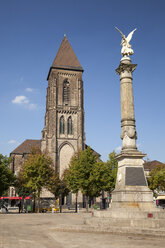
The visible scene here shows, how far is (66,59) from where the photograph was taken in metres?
70.1

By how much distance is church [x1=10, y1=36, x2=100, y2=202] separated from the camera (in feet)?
198

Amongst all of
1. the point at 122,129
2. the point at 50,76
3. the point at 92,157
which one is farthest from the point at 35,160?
the point at 50,76

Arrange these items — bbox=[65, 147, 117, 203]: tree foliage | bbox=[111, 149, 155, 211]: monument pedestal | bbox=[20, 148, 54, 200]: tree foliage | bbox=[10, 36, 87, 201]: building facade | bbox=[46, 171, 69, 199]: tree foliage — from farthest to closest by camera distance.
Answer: bbox=[10, 36, 87, 201]: building facade → bbox=[46, 171, 69, 199]: tree foliage → bbox=[65, 147, 117, 203]: tree foliage → bbox=[20, 148, 54, 200]: tree foliage → bbox=[111, 149, 155, 211]: monument pedestal

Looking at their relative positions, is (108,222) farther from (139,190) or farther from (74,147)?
(74,147)

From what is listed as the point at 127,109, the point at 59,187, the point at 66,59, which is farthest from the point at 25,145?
the point at 127,109

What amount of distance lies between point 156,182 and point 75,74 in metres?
37.3

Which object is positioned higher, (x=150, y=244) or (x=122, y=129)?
(x=122, y=129)

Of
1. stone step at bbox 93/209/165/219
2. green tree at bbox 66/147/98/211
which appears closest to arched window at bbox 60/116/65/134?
green tree at bbox 66/147/98/211

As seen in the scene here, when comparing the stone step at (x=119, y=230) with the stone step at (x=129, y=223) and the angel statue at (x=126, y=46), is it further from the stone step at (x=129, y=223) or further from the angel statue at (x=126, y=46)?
the angel statue at (x=126, y=46)

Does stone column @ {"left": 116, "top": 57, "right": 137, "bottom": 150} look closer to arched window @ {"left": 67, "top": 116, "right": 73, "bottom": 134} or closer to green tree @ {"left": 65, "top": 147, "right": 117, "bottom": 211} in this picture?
green tree @ {"left": 65, "top": 147, "right": 117, "bottom": 211}

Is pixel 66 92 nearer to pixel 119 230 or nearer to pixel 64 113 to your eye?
pixel 64 113

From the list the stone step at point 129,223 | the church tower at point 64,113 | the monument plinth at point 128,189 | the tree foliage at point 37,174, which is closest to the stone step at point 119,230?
the monument plinth at point 128,189

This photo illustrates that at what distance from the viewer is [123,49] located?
65.7 feet

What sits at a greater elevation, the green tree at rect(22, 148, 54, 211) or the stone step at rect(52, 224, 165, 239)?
Answer: the green tree at rect(22, 148, 54, 211)
